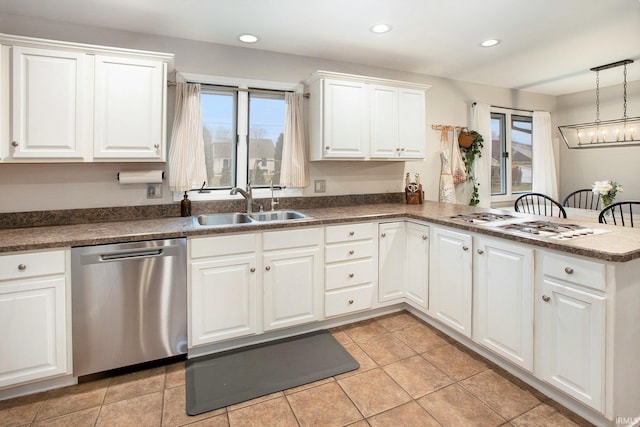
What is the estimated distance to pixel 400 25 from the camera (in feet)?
8.46

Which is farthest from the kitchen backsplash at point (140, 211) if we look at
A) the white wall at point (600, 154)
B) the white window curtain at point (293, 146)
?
the white wall at point (600, 154)

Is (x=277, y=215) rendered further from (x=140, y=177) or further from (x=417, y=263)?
(x=417, y=263)

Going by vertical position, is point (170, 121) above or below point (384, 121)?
below

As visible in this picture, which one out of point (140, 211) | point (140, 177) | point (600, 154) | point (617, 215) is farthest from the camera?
point (600, 154)

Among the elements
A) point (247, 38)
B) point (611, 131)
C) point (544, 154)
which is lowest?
point (544, 154)

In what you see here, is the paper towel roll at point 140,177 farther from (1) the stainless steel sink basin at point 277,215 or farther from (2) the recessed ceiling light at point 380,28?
(2) the recessed ceiling light at point 380,28

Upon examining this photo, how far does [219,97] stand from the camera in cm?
295

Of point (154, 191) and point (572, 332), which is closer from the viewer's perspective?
point (572, 332)

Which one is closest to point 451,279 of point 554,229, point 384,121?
point 554,229

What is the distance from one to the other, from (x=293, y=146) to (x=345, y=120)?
0.53 m

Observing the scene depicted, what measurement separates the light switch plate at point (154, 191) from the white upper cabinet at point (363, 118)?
1349 mm

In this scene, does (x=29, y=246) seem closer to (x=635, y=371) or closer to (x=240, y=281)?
(x=240, y=281)

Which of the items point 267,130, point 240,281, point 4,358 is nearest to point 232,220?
point 240,281

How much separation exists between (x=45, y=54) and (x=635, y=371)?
3.72 metres
